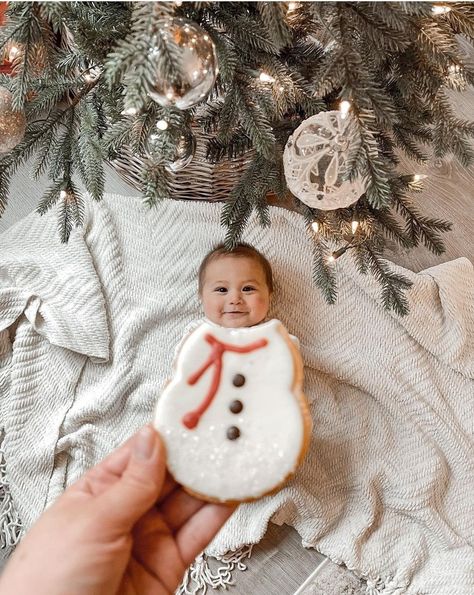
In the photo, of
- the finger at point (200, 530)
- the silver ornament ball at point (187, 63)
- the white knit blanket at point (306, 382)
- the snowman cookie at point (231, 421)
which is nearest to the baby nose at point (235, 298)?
the white knit blanket at point (306, 382)

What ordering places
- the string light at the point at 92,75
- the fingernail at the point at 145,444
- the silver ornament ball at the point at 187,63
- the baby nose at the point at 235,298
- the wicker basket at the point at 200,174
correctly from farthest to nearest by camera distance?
the wicker basket at the point at 200,174 → the baby nose at the point at 235,298 → the string light at the point at 92,75 → the fingernail at the point at 145,444 → the silver ornament ball at the point at 187,63

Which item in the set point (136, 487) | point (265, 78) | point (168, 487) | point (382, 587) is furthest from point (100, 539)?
point (382, 587)

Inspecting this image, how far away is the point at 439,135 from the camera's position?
109cm

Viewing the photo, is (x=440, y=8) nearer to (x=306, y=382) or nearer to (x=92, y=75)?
(x=92, y=75)

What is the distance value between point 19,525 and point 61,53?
1.07 metres

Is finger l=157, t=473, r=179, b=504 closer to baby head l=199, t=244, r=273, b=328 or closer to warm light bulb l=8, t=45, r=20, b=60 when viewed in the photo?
baby head l=199, t=244, r=273, b=328

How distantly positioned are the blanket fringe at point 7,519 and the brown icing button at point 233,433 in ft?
2.69

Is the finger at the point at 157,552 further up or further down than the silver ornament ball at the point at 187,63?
further down

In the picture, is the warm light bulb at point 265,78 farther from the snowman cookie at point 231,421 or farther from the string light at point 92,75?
the snowman cookie at point 231,421

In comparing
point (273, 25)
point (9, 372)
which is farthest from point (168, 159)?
point (9, 372)

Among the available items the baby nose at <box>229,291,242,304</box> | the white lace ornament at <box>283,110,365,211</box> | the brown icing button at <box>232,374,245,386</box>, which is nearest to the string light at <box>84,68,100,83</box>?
the white lace ornament at <box>283,110,365,211</box>

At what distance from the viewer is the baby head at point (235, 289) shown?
1.43m

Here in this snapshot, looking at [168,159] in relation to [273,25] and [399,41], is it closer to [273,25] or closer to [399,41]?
[273,25]

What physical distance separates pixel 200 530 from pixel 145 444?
19 centimetres
